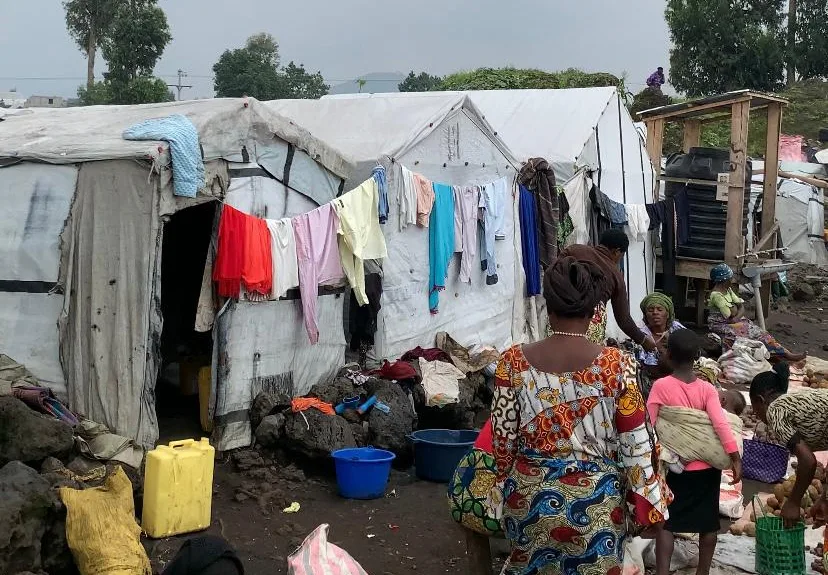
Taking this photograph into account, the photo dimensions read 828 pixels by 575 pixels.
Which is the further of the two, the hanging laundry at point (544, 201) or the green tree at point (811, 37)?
the green tree at point (811, 37)

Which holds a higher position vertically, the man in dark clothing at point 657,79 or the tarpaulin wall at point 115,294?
the man in dark clothing at point 657,79

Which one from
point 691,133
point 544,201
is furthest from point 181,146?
point 691,133

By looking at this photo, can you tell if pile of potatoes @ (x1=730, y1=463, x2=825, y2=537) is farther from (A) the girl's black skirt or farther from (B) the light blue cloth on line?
(B) the light blue cloth on line

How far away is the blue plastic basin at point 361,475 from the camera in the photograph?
697 centimetres

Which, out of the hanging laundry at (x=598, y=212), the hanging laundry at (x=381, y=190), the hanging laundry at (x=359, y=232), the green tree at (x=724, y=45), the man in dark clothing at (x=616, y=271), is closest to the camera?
the man in dark clothing at (x=616, y=271)

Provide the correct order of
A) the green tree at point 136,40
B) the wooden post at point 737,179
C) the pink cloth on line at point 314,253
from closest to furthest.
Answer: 1. the pink cloth on line at point 314,253
2. the wooden post at point 737,179
3. the green tree at point 136,40

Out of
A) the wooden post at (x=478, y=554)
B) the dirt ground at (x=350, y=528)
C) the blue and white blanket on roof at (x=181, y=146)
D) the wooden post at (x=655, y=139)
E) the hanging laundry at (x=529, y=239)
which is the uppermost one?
the wooden post at (x=655, y=139)

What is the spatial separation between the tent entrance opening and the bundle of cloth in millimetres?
5529

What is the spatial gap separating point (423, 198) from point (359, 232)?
3.94 ft

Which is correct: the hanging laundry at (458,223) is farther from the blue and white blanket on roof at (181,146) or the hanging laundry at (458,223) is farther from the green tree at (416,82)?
the green tree at (416,82)

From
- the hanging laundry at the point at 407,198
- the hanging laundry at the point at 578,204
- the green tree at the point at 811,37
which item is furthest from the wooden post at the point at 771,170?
the green tree at the point at 811,37

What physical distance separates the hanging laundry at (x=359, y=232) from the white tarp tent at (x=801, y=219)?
17.9 metres

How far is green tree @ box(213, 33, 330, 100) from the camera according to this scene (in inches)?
1893

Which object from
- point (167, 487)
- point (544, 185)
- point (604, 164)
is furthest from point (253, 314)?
point (604, 164)
